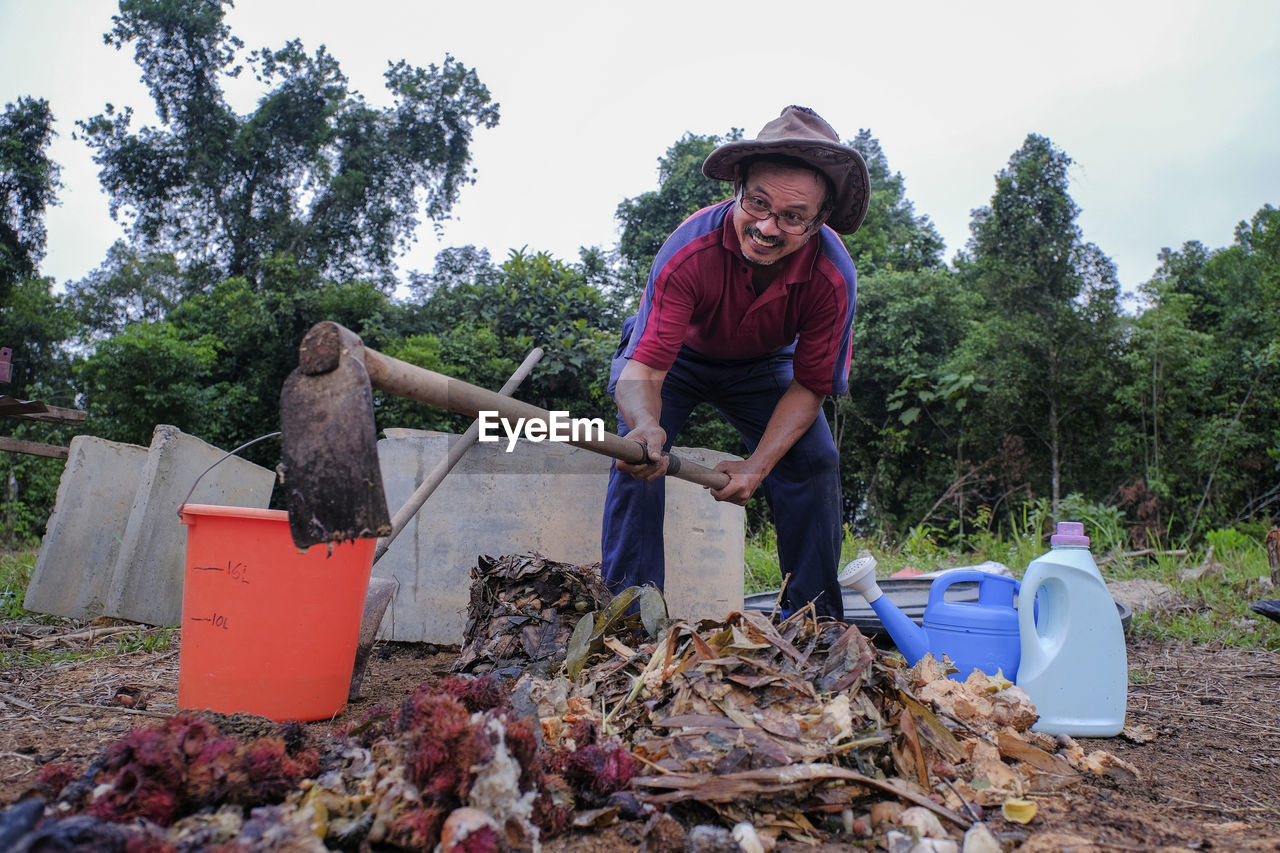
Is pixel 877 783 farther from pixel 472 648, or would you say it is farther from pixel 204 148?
pixel 204 148

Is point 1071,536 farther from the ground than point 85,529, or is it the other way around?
point 1071,536

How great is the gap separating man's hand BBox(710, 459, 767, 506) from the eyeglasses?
0.73 metres

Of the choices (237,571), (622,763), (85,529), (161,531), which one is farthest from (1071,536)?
(85,529)

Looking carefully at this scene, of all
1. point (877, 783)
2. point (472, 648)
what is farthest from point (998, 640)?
point (472, 648)

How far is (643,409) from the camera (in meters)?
2.47

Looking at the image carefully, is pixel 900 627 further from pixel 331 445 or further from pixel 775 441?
pixel 331 445

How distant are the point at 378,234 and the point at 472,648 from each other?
19.7 meters

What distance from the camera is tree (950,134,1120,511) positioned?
11.8m

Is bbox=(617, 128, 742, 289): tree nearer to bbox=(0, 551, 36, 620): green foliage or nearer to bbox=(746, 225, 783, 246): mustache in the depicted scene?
bbox=(0, 551, 36, 620): green foliage

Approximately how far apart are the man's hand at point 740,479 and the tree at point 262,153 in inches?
717

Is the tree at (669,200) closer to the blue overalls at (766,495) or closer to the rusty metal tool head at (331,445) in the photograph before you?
the blue overalls at (766,495)

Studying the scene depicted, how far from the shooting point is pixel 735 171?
8.07 feet

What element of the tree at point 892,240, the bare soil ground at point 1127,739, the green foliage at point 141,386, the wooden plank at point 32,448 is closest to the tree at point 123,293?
the green foliage at point 141,386

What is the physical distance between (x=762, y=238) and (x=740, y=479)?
0.75 m
